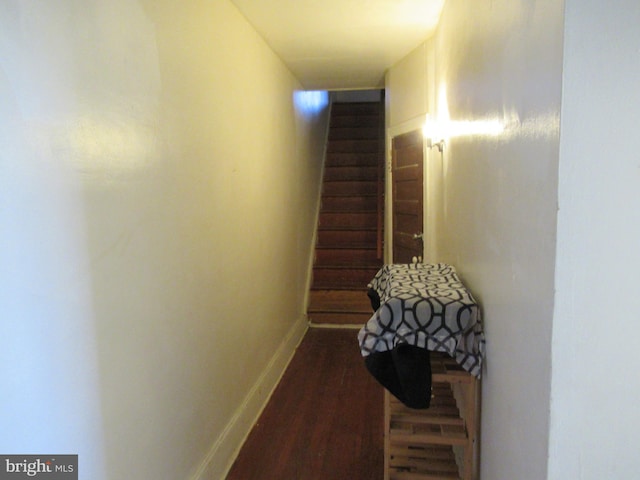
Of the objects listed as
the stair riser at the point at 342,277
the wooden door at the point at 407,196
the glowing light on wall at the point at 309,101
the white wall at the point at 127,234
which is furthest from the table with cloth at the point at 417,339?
the stair riser at the point at 342,277

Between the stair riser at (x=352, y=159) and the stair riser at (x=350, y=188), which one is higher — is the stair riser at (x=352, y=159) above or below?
above

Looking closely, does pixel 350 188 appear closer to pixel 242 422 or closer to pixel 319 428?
pixel 319 428

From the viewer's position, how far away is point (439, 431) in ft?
5.99

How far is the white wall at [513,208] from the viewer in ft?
2.88

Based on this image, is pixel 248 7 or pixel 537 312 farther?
pixel 248 7

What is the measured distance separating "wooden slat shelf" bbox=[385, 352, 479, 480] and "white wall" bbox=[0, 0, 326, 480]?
831 mm

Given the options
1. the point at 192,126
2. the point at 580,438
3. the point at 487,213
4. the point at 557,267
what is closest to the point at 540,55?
the point at 557,267

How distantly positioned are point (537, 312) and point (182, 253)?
1.29m

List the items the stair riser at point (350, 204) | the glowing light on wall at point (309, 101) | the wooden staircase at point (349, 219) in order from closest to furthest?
the glowing light on wall at point (309, 101), the wooden staircase at point (349, 219), the stair riser at point (350, 204)

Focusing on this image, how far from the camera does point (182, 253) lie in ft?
5.69

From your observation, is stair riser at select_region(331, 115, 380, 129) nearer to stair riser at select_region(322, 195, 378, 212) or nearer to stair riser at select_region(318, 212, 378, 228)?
stair riser at select_region(322, 195, 378, 212)

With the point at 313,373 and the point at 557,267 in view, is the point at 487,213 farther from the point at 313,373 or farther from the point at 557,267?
the point at 313,373

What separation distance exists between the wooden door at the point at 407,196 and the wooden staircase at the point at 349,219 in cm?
102

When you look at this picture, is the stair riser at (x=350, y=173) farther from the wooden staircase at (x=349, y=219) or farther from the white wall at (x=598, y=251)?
the white wall at (x=598, y=251)
